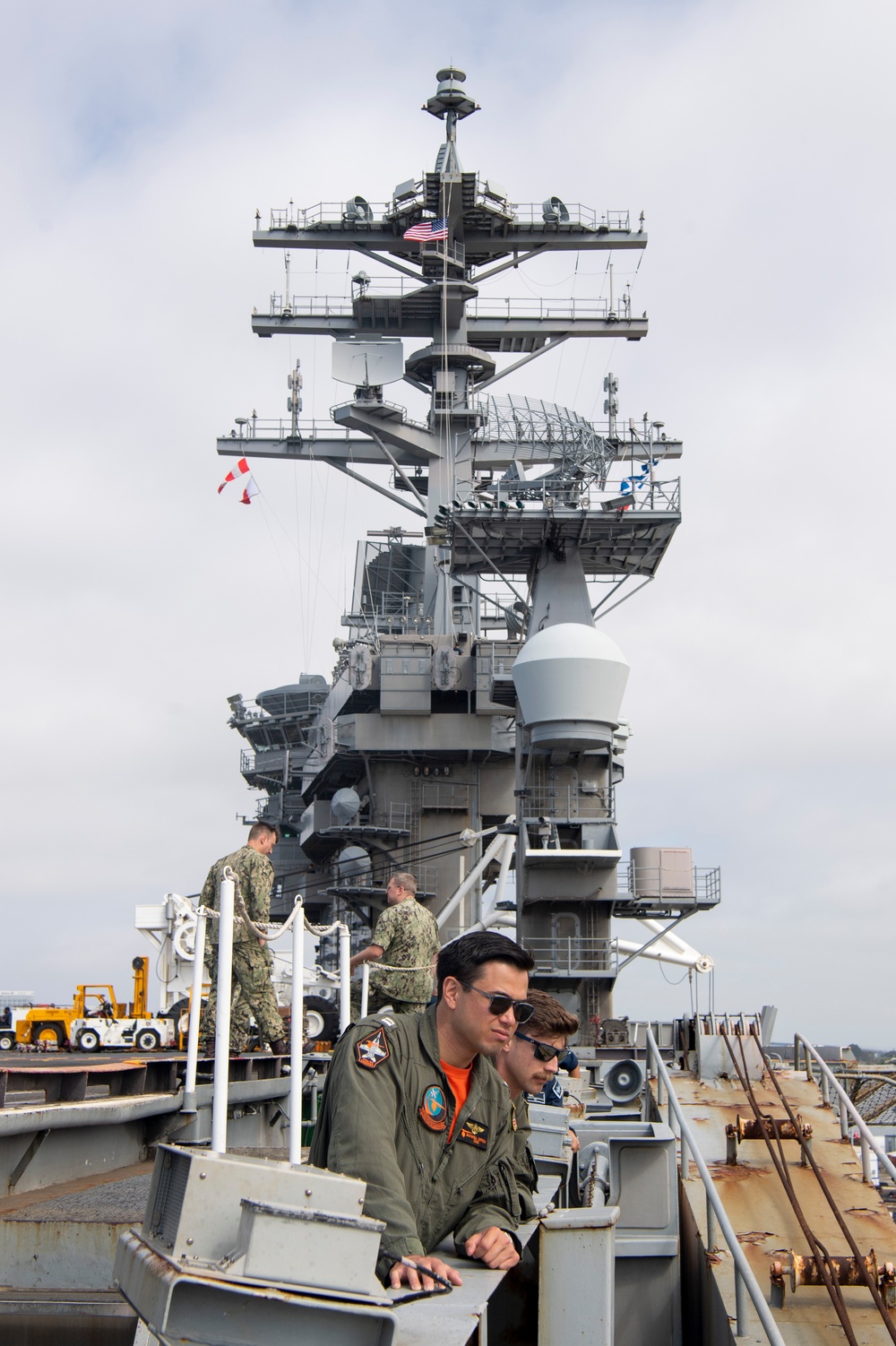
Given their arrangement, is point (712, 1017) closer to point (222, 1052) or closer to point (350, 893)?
point (222, 1052)

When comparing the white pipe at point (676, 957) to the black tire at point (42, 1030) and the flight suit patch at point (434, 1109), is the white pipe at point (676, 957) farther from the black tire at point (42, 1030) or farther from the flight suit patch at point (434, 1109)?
the flight suit patch at point (434, 1109)

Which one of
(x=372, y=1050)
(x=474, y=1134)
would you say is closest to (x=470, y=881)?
(x=474, y=1134)

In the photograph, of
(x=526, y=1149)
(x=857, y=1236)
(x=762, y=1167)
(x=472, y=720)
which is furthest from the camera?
(x=472, y=720)

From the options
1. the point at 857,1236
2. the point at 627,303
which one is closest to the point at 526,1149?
the point at 857,1236

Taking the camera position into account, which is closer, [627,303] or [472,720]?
[472,720]

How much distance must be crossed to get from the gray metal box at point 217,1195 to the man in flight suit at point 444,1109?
0.54 metres

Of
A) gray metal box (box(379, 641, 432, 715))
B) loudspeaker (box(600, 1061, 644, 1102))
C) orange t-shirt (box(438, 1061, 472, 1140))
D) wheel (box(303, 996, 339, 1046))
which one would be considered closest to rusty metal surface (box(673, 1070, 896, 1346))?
loudspeaker (box(600, 1061, 644, 1102))

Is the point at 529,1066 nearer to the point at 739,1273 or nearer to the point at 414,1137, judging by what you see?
the point at 414,1137

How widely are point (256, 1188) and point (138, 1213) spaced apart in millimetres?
2987

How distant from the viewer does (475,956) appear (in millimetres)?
3904

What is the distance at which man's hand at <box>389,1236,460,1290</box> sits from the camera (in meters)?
3.18

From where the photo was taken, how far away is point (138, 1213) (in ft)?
18.0

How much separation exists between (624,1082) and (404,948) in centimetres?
424

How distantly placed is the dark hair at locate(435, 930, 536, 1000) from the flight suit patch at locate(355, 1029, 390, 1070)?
29 cm
